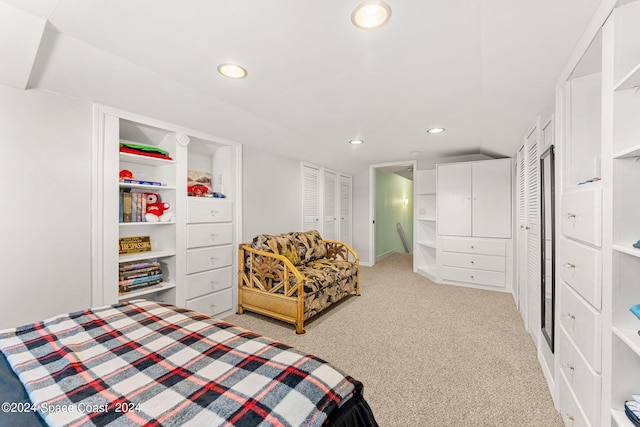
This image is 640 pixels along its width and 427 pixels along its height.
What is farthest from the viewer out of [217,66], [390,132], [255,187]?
[255,187]

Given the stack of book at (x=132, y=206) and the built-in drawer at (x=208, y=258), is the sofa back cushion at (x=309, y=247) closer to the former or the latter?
the built-in drawer at (x=208, y=258)

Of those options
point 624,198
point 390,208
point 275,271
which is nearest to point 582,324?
point 624,198

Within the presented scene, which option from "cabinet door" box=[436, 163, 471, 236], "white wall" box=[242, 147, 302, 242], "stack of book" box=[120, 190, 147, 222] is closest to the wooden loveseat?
"white wall" box=[242, 147, 302, 242]

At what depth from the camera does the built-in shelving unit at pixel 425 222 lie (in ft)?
16.3

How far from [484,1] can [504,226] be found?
372 cm

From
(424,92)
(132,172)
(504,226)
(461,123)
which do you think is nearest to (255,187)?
(132,172)

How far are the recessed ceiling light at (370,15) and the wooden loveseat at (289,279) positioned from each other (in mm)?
2131

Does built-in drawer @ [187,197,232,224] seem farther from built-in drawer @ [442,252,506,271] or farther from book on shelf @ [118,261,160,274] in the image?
built-in drawer @ [442,252,506,271]

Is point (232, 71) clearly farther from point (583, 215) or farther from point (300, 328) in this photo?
point (300, 328)

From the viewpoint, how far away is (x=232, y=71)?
5.95ft

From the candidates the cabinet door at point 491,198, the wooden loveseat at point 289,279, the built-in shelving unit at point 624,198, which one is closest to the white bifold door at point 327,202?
the wooden loveseat at point 289,279

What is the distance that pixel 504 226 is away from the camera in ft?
13.1

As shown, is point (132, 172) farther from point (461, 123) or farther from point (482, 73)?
point (461, 123)

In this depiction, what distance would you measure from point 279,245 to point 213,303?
3.26ft
